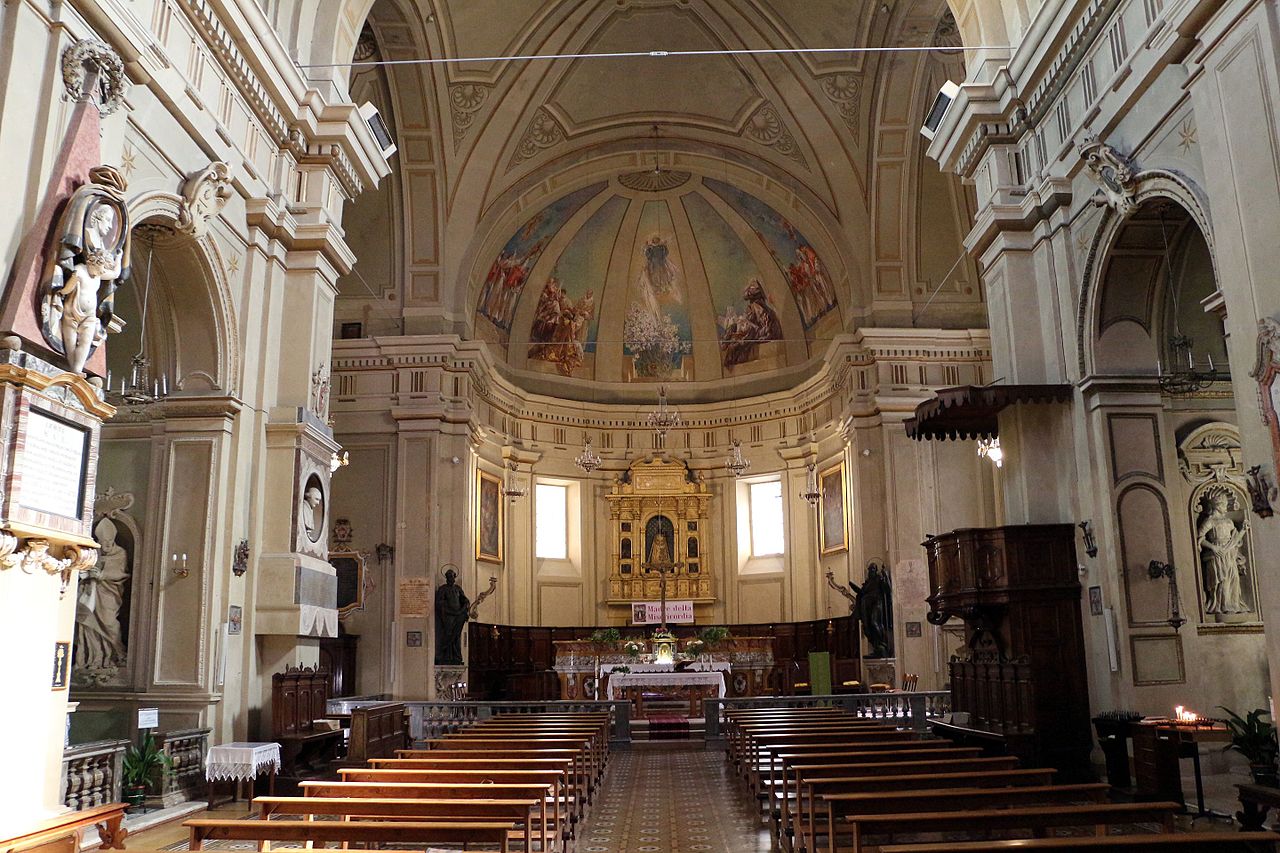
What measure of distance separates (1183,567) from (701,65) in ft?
46.1

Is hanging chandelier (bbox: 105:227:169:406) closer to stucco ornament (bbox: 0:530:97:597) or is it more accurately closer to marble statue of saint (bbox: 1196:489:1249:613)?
stucco ornament (bbox: 0:530:97:597)

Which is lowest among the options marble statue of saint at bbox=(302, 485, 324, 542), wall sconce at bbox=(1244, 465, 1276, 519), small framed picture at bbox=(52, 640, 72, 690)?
small framed picture at bbox=(52, 640, 72, 690)

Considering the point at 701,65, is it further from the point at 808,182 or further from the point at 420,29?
the point at 420,29

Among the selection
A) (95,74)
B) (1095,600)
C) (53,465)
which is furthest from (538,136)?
(53,465)

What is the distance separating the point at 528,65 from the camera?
65.2 feet

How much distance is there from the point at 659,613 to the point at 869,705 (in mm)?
9002

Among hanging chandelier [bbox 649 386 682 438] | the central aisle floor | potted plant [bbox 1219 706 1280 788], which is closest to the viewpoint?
the central aisle floor

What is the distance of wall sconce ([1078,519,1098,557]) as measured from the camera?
413 inches

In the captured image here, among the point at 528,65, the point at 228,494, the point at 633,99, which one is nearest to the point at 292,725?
the point at 228,494

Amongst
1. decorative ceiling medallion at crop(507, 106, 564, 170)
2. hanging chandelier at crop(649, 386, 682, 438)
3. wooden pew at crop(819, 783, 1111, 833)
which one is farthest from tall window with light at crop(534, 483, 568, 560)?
wooden pew at crop(819, 783, 1111, 833)

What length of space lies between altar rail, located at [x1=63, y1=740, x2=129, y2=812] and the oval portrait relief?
11.5ft

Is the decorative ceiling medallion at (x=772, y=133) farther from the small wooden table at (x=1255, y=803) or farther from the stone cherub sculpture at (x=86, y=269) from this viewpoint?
the small wooden table at (x=1255, y=803)

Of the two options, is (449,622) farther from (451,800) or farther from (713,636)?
(451,800)

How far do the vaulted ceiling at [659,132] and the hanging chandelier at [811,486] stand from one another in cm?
317
